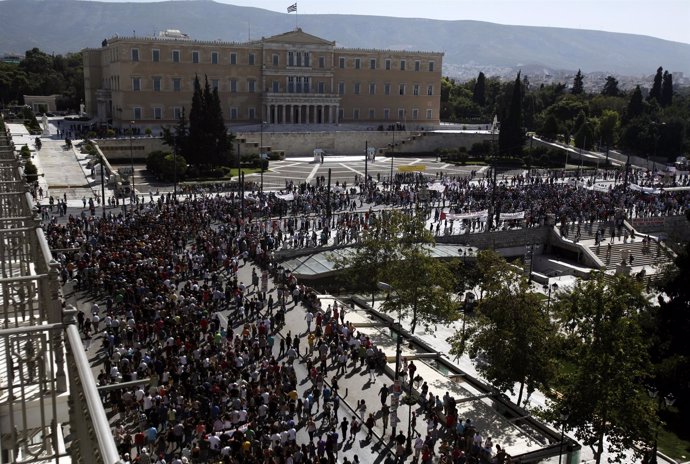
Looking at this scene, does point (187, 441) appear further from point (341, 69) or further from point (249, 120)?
point (341, 69)

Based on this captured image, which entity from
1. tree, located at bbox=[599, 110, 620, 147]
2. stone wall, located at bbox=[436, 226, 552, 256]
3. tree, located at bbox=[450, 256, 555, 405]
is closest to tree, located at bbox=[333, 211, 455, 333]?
tree, located at bbox=[450, 256, 555, 405]

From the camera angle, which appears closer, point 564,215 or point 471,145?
point 564,215

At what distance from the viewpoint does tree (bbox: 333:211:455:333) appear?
2719cm

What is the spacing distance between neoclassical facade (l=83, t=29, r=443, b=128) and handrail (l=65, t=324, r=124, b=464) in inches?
2579

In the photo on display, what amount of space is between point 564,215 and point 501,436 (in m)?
30.0

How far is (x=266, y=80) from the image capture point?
78812 millimetres

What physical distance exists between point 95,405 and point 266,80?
256ft

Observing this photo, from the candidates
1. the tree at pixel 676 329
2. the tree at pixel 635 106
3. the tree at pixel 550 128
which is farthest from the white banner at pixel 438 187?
the tree at pixel 635 106

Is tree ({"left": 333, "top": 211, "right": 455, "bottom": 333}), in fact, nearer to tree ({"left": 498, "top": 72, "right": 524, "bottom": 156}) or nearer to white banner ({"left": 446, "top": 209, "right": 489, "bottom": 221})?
white banner ({"left": 446, "top": 209, "right": 489, "bottom": 221})

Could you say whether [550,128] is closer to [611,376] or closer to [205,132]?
[205,132]

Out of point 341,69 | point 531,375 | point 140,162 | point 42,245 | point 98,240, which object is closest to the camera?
point 42,245

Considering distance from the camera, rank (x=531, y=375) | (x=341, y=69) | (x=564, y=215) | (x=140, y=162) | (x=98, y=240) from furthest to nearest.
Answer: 1. (x=341, y=69)
2. (x=140, y=162)
3. (x=564, y=215)
4. (x=98, y=240)
5. (x=531, y=375)

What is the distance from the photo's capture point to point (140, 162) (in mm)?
61562

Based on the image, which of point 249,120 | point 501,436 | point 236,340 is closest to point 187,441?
point 236,340
